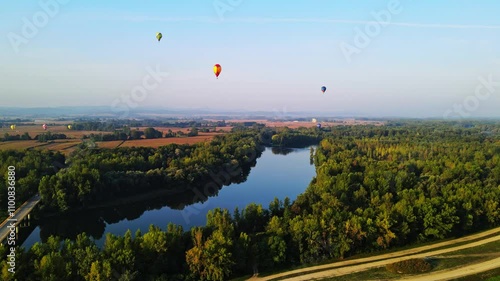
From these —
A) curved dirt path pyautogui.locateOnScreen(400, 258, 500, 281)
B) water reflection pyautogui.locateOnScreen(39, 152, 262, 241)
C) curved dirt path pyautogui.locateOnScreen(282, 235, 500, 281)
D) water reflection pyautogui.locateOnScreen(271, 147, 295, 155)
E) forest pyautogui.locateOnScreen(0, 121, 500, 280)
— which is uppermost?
forest pyautogui.locateOnScreen(0, 121, 500, 280)

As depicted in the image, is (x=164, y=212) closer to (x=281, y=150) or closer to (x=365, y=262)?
(x=365, y=262)

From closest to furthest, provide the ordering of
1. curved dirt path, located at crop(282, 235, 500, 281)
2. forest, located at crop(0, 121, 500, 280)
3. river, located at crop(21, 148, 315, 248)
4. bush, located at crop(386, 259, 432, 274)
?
forest, located at crop(0, 121, 500, 280) → curved dirt path, located at crop(282, 235, 500, 281) → bush, located at crop(386, 259, 432, 274) → river, located at crop(21, 148, 315, 248)

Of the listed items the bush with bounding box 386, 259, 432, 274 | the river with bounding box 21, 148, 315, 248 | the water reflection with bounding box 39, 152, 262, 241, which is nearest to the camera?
the bush with bounding box 386, 259, 432, 274

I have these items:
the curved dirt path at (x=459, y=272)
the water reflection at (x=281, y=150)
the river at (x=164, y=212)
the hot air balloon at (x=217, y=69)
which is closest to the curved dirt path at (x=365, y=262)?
the curved dirt path at (x=459, y=272)

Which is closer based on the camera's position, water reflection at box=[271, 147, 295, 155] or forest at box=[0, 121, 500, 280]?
forest at box=[0, 121, 500, 280]

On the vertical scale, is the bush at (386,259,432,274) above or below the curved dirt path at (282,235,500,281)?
above

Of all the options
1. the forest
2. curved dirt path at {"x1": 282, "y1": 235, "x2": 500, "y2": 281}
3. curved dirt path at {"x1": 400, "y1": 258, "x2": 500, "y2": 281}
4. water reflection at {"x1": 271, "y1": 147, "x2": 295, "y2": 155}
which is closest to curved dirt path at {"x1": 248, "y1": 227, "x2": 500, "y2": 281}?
curved dirt path at {"x1": 282, "y1": 235, "x2": 500, "y2": 281}

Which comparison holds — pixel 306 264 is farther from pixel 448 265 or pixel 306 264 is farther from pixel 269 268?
pixel 448 265

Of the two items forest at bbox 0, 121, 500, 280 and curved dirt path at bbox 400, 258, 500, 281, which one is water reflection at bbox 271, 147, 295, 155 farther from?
curved dirt path at bbox 400, 258, 500, 281
